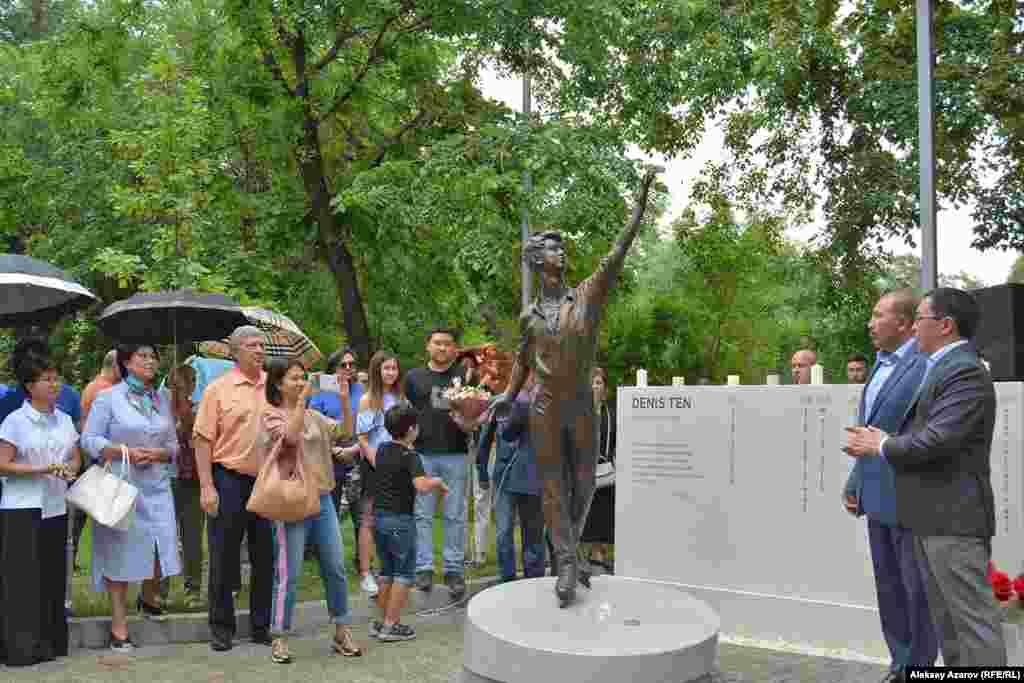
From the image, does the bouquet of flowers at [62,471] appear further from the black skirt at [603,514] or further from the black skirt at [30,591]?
the black skirt at [603,514]

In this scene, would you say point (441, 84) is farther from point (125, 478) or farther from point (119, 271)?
point (125, 478)

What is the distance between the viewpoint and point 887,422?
630 centimetres

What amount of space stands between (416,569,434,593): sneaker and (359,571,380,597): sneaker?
37 centimetres

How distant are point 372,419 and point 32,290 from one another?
2943 millimetres

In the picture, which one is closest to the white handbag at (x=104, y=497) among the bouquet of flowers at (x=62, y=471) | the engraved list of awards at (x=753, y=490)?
the bouquet of flowers at (x=62, y=471)

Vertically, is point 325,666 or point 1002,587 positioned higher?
point 1002,587

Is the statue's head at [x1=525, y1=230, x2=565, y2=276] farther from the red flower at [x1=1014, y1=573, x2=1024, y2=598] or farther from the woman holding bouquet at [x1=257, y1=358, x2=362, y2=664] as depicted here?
the red flower at [x1=1014, y1=573, x2=1024, y2=598]

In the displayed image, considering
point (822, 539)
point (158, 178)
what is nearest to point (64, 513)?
point (822, 539)

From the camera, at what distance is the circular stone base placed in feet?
18.1

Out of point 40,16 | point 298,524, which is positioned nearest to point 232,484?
point 298,524

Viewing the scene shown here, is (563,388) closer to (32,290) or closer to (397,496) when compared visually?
(397,496)

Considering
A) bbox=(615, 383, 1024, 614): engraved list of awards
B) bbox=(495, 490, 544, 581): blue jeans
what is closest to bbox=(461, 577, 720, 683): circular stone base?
bbox=(615, 383, 1024, 614): engraved list of awards

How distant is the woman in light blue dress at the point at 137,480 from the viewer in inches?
298

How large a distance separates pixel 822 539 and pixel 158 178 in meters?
9.27
